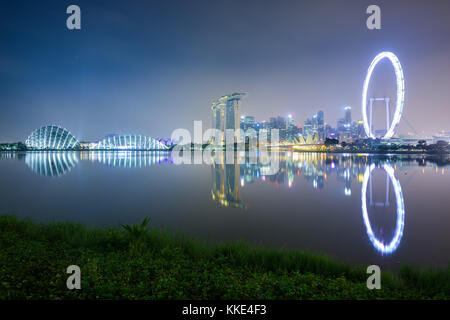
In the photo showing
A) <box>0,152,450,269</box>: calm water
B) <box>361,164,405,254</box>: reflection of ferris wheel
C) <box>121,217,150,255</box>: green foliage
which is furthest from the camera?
<box>0,152,450,269</box>: calm water

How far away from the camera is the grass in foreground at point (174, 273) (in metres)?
4.66

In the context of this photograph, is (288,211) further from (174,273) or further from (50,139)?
(50,139)

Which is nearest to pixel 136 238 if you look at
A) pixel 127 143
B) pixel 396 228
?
pixel 396 228

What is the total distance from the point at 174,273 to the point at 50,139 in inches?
6254

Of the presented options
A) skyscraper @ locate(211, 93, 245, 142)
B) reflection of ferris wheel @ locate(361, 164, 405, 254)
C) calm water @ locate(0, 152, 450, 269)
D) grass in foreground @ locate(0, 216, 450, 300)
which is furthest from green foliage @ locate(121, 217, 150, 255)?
skyscraper @ locate(211, 93, 245, 142)

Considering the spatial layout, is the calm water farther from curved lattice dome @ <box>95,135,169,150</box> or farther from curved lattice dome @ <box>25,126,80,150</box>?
curved lattice dome @ <box>95,135,169,150</box>

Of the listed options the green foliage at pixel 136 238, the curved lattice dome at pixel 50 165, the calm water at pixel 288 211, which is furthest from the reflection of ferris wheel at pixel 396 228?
the curved lattice dome at pixel 50 165

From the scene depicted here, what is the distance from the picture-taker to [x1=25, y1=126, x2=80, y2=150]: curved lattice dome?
13450 centimetres

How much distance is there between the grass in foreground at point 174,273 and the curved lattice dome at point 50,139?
15212 centimetres

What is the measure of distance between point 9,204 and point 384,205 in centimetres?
2207

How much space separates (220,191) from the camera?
64.1 feet

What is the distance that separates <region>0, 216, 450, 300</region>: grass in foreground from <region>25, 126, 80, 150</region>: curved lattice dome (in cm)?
15212
